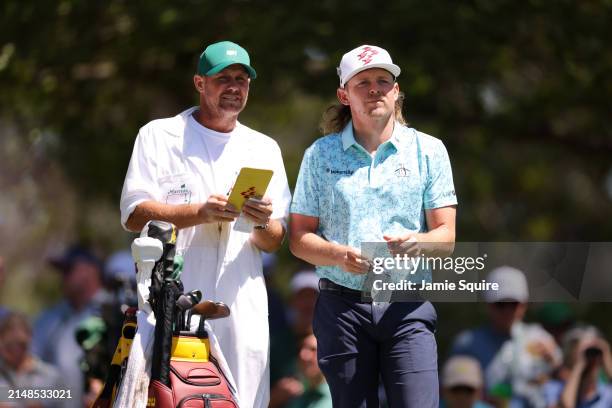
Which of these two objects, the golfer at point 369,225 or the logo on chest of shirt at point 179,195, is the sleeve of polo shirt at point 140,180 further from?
the golfer at point 369,225

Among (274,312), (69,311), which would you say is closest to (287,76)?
(69,311)

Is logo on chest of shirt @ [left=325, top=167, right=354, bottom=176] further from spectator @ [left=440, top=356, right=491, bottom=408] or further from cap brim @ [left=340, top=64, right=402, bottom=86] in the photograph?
spectator @ [left=440, top=356, right=491, bottom=408]

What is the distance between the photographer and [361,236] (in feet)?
17.8

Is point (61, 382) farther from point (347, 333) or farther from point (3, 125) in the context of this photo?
point (3, 125)

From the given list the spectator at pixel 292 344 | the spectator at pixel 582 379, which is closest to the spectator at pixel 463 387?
the spectator at pixel 582 379

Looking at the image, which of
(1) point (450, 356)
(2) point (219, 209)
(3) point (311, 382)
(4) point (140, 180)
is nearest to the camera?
(2) point (219, 209)

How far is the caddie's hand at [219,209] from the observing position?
5645 mm

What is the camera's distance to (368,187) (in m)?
5.45

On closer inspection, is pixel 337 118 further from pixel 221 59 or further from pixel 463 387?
pixel 463 387

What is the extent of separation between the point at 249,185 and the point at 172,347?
825mm

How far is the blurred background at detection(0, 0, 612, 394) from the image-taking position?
11289mm

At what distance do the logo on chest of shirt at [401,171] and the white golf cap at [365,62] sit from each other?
0.43 meters

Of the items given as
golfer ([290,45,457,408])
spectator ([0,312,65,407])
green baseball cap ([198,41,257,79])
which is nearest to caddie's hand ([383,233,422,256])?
golfer ([290,45,457,408])

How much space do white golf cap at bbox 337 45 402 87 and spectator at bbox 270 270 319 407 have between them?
7.80 ft
